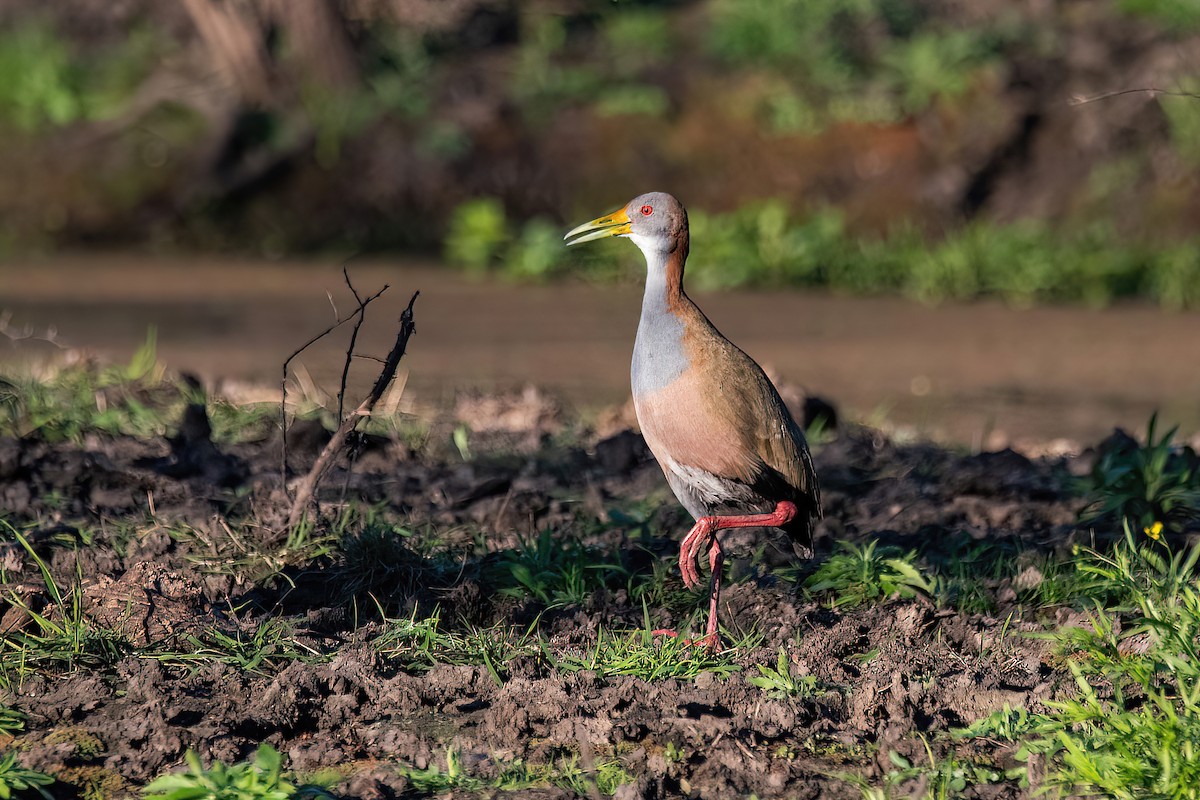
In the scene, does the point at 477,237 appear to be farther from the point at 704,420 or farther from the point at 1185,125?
the point at 704,420

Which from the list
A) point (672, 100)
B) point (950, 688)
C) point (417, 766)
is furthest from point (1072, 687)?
point (672, 100)

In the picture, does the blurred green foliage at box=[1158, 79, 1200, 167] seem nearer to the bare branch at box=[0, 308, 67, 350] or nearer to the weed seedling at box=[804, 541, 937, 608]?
the bare branch at box=[0, 308, 67, 350]

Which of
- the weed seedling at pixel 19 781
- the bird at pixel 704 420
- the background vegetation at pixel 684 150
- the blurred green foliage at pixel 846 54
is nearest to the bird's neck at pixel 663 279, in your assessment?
the bird at pixel 704 420

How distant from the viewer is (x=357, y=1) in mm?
14562

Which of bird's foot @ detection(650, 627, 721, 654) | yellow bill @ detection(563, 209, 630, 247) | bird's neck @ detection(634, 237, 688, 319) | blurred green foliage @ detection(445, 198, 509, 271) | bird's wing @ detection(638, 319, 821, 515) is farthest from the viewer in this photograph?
blurred green foliage @ detection(445, 198, 509, 271)

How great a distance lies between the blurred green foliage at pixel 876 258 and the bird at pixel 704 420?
679 cm

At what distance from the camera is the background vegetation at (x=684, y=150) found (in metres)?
11.6

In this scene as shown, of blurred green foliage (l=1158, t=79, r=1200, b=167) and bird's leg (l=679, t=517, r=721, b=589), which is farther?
blurred green foliage (l=1158, t=79, r=1200, b=167)

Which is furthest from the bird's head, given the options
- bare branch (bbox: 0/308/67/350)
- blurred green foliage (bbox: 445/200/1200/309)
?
blurred green foliage (bbox: 445/200/1200/309)

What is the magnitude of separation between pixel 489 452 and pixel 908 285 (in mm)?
6334

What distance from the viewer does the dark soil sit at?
3.25m

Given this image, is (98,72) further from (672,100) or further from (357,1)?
(672,100)

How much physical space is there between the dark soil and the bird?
10.1 inches

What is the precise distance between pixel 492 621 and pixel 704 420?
794mm
